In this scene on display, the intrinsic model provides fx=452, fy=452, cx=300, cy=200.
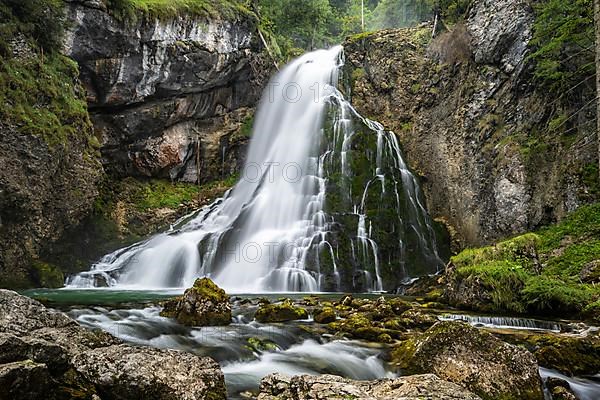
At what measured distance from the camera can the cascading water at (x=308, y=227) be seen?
16047 millimetres

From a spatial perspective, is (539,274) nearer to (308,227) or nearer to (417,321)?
(417,321)

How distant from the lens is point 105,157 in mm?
21656

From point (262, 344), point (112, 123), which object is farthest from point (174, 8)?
point (262, 344)

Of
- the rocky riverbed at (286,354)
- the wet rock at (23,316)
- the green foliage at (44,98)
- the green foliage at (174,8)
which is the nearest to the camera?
the rocky riverbed at (286,354)

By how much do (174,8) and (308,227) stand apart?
472 inches

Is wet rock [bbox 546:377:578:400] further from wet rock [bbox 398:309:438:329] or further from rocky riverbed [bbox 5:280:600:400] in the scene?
wet rock [bbox 398:309:438:329]

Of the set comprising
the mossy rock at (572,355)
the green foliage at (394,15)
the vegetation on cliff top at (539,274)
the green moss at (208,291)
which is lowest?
the mossy rock at (572,355)

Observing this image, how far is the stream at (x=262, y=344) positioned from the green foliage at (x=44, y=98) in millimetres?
8322

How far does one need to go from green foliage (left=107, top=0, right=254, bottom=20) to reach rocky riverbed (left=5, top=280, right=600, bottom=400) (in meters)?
14.1

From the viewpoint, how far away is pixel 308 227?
17.5 meters

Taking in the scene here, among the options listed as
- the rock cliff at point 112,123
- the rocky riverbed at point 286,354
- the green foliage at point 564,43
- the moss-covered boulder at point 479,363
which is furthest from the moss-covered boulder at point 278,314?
the green foliage at point 564,43

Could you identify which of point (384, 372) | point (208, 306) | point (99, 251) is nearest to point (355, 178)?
point (99, 251)

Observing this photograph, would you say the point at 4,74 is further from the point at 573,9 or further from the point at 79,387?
the point at 573,9

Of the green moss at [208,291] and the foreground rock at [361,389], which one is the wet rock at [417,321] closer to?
the green moss at [208,291]
